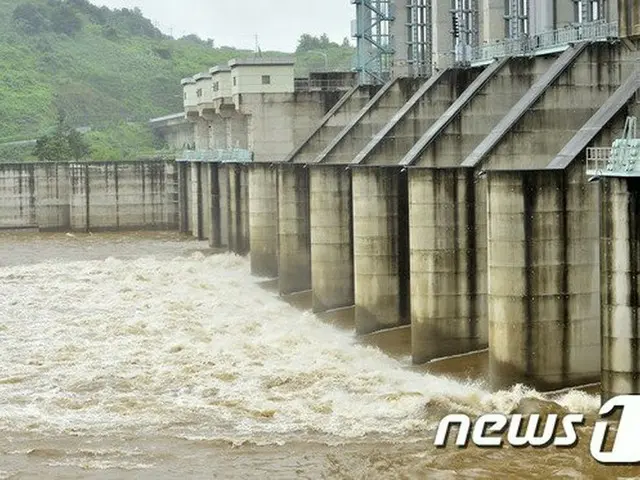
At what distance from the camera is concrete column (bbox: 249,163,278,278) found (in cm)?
5406

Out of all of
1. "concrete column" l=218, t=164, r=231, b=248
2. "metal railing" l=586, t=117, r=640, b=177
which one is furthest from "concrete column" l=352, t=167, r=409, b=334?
"concrete column" l=218, t=164, r=231, b=248

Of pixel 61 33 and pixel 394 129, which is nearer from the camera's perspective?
pixel 394 129

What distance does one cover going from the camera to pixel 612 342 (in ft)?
80.2

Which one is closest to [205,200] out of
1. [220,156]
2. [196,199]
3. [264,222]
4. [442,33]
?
[196,199]

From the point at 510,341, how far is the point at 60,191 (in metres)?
51.7

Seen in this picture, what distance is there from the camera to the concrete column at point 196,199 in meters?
70.2

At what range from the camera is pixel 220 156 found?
64375 millimetres

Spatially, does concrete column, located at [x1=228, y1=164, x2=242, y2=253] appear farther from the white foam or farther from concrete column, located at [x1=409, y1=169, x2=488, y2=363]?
concrete column, located at [x1=409, y1=169, x2=488, y2=363]

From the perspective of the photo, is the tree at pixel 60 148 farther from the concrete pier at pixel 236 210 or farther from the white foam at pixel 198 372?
the white foam at pixel 198 372

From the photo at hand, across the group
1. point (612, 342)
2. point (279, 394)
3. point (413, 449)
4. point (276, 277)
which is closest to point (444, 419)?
point (413, 449)

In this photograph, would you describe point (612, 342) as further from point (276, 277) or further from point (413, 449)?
point (276, 277)

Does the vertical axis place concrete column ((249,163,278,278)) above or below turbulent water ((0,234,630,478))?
above

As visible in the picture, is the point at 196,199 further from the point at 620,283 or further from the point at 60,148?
the point at 620,283

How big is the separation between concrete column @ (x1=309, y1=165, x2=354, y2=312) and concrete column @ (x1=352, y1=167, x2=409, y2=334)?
5019 mm
